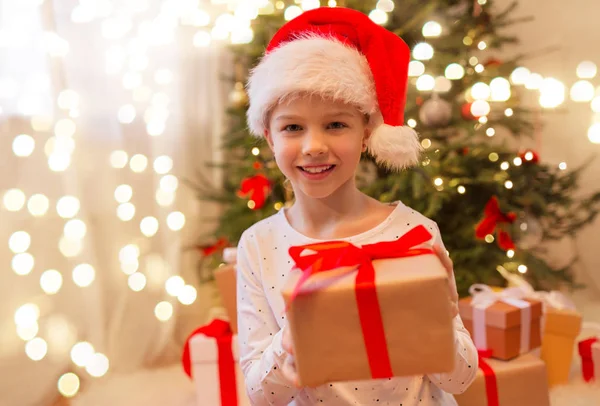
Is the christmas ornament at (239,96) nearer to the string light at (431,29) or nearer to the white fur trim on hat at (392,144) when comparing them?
the string light at (431,29)

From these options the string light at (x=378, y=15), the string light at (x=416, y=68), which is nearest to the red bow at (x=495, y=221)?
the string light at (x=416, y=68)

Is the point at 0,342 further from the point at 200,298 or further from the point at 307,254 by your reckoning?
the point at 307,254

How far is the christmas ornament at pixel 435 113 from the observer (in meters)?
1.93

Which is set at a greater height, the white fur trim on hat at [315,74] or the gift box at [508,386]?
the white fur trim on hat at [315,74]

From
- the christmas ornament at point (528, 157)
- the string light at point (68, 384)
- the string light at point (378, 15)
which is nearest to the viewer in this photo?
the string light at point (378, 15)

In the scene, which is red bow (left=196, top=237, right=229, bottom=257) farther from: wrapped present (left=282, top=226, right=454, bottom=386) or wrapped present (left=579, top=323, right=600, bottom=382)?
wrapped present (left=282, top=226, right=454, bottom=386)

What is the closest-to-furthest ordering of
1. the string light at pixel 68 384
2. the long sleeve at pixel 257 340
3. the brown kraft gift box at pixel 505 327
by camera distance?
the long sleeve at pixel 257 340, the brown kraft gift box at pixel 505 327, the string light at pixel 68 384

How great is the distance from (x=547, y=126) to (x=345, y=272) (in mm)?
2508

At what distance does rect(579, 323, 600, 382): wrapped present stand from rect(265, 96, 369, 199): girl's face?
53.8 inches

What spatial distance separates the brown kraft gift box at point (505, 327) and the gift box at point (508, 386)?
52mm

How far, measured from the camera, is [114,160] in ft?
7.19

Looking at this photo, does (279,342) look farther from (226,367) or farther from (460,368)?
(226,367)

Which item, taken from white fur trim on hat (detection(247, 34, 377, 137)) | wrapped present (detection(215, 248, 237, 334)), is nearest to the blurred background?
wrapped present (detection(215, 248, 237, 334))

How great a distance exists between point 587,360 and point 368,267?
149 cm
